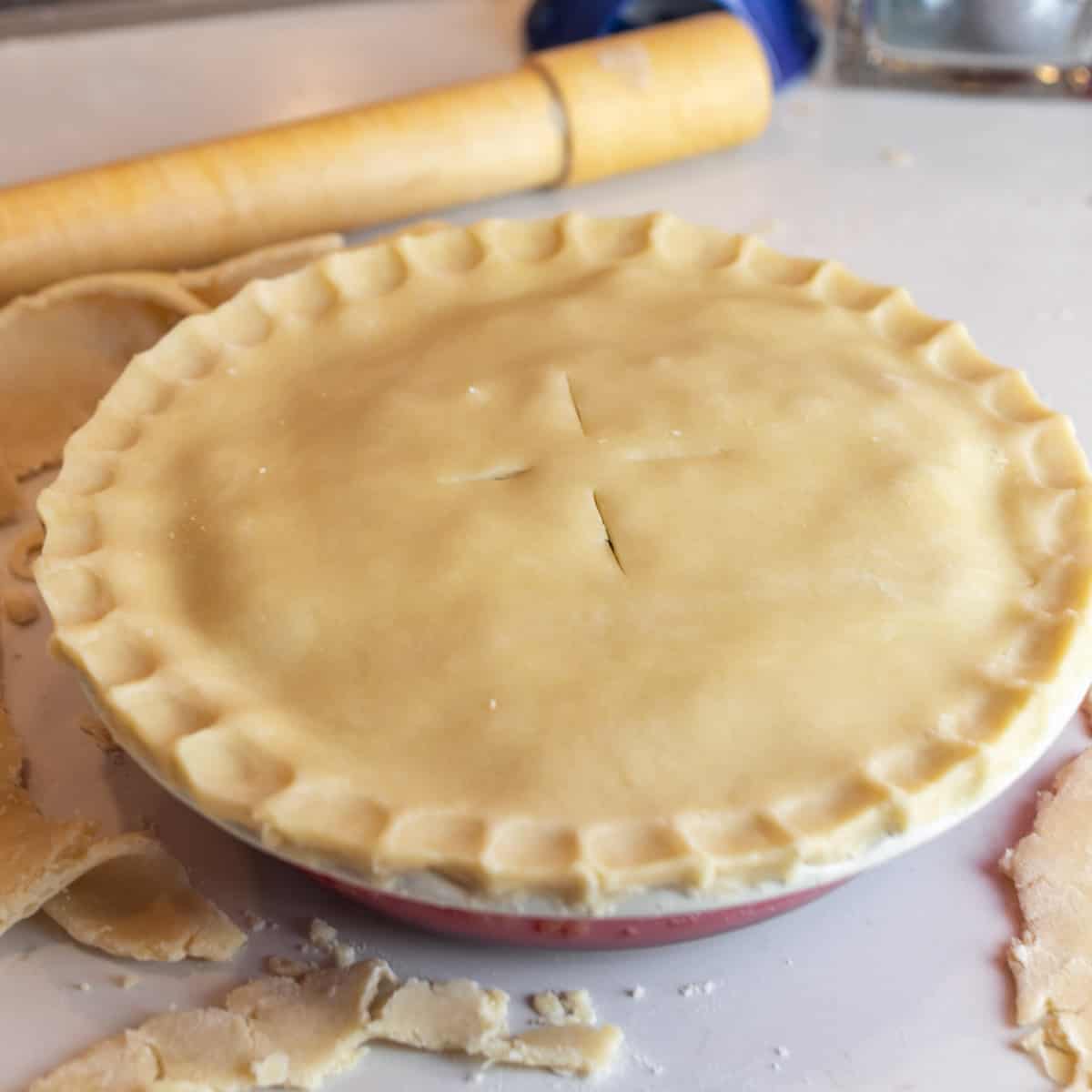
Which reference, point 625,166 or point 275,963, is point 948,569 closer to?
point 275,963

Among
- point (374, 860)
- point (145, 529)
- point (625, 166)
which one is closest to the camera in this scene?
point (374, 860)

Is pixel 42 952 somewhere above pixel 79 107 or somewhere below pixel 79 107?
below

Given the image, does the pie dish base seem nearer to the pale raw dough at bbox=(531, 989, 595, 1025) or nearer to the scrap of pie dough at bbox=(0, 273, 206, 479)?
the pale raw dough at bbox=(531, 989, 595, 1025)

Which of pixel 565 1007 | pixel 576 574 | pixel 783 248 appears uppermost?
pixel 576 574

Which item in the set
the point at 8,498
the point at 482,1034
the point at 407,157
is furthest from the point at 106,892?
the point at 407,157

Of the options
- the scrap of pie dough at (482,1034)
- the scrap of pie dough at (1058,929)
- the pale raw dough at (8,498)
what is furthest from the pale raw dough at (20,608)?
the scrap of pie dough at (1058,929)

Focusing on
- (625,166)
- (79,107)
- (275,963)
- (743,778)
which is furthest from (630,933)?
(79,107)

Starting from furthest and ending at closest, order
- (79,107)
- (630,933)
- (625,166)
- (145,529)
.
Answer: (79,107)
(625,166)
(145,529)
(630,933)

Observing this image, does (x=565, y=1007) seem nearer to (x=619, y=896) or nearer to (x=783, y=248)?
(x=619, y=896)
